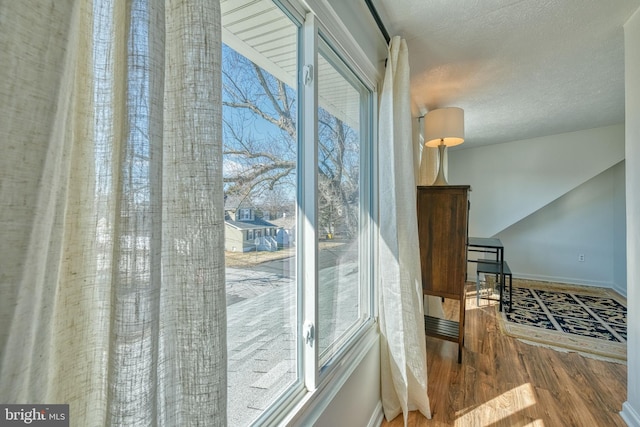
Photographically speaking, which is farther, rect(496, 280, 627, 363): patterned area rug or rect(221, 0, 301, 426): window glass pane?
rect(496, 280, 627, 363): patterned area rug

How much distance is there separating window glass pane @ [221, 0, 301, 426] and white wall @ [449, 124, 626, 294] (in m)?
4.65

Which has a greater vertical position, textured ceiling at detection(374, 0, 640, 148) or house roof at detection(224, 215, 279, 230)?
textured ceiling at detection(374, 0, 640, 148)

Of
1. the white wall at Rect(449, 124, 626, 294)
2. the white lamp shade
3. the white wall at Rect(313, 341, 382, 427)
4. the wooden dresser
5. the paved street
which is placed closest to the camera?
the paved street

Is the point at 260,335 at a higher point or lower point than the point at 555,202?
lower

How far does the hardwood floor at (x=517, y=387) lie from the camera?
1652mm

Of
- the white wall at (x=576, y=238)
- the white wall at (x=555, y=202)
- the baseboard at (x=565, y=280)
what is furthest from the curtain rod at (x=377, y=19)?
the baseboard at (x=565, y=280)

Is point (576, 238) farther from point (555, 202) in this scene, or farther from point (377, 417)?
point (377, 417)

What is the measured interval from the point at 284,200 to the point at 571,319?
381cm

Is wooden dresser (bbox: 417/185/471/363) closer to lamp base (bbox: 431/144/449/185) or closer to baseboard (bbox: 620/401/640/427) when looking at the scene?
lamp base (bbox: 431/144/449/185)

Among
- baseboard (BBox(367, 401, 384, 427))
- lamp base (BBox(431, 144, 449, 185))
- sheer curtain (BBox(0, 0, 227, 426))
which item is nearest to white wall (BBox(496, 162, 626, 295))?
lamp base (BBox(431, 144, 449, 185))

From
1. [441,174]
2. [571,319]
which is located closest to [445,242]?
[441,174]

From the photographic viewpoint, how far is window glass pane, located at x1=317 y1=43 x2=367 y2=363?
47.9 inches

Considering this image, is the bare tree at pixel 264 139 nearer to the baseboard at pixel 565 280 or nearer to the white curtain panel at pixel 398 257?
the white curtain panel at pixel 398 257

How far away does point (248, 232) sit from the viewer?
81cm
